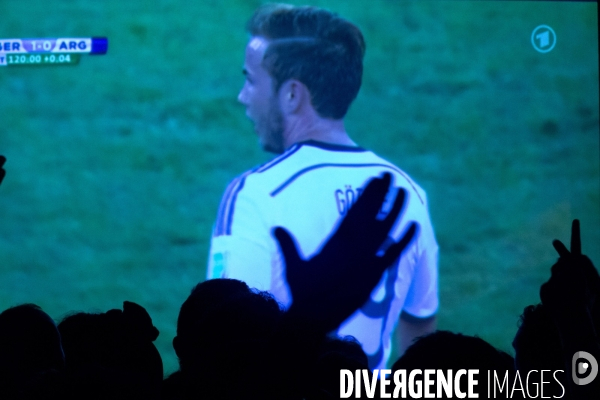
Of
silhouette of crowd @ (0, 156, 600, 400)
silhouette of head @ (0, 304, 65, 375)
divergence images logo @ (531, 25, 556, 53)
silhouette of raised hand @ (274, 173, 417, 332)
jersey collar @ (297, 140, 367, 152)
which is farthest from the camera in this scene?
divergence images logo @ (531, 25, 556, 53)

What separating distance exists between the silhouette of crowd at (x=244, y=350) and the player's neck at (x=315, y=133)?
1171 millimetres

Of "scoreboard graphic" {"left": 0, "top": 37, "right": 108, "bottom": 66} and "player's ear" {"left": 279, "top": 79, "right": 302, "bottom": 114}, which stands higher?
"scoreboard graphic" {"left": 0, "top": 37, "right": 108, "bottom": 66}

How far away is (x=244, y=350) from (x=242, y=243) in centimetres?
125

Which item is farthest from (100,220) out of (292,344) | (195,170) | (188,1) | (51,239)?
(292,344)

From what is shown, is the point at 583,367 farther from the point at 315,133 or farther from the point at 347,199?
the point at 315,133

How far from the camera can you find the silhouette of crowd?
3.79 ft

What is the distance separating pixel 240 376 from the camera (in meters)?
1.18

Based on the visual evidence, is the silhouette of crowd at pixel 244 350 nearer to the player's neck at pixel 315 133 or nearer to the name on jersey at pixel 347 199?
the name on jersey at pixel 347 199

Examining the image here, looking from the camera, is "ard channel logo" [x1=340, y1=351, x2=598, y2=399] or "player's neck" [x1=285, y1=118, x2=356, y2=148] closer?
"ard channel logo" [x1=340, y1=351, x2=598, y2=399]

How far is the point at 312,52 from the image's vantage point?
2693 mm

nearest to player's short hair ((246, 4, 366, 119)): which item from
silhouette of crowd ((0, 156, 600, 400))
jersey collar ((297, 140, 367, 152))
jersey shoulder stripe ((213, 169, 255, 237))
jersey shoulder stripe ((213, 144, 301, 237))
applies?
jersey collar ((297, 140, 367, 152))

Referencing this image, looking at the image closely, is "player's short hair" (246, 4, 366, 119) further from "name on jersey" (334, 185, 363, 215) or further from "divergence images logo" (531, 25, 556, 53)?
"divergence images logo" (531, 25, 556, 53)

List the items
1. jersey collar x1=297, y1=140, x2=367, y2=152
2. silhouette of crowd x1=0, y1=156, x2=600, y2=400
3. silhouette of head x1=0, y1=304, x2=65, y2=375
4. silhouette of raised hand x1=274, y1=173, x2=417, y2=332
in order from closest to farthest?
silhouette of crowd x1=0, y1=156, x2=600, y2=400, silhouette of head x1=0, y1=304, x2=65, y2=375, silhouette of raised hand x1=274, y1=173, x2=417, y2=332, jersey collar x1=297, y1=140, x2=367, y2=152

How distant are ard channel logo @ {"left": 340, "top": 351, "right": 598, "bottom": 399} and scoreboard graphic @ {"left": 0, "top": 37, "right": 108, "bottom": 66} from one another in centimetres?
187
